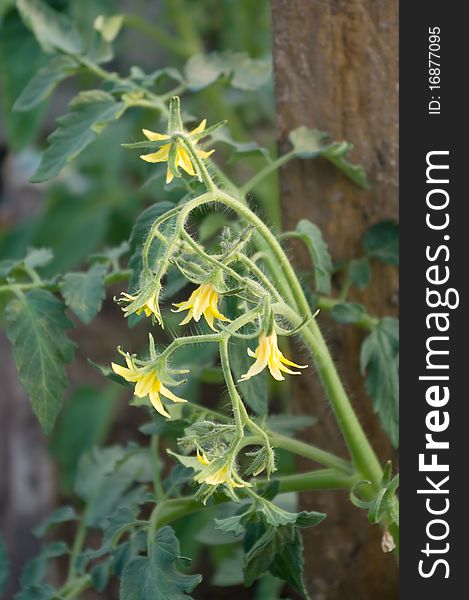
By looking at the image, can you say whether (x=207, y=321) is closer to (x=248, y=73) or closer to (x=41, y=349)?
(x=41, y=349)

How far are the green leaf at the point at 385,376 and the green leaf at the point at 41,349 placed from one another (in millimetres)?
306

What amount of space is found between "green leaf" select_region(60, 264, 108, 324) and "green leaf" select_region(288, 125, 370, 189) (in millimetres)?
247

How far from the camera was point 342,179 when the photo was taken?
1.11m

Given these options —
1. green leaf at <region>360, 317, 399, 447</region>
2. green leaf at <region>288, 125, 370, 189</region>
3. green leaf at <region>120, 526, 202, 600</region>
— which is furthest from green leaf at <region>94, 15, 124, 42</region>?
green leaf at <region>120, 526, 202, 600</region>

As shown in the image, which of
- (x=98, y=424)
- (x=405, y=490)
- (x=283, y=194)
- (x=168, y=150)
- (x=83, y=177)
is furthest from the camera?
(x=83, y=177)

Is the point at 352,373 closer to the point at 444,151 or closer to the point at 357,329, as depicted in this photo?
the point at 357,329

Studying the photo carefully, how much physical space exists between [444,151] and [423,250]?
0.32ft

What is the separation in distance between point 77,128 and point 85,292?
17 cm

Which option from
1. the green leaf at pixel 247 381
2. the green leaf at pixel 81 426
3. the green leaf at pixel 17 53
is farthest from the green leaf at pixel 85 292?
the green leaf at pixel 81 426

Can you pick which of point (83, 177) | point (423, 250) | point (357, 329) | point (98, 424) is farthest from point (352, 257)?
point (83, 177)

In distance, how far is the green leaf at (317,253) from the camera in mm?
942

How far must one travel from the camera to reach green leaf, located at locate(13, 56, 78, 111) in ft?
3.53

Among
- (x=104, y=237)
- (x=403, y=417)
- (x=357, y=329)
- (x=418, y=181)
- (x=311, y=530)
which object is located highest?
(x=104, y=237)

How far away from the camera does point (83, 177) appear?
2646mm
